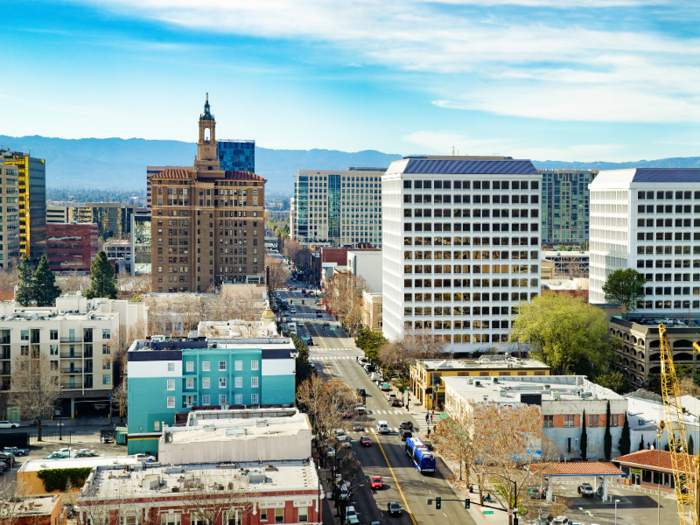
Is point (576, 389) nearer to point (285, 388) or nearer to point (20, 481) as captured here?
point (285, 388)

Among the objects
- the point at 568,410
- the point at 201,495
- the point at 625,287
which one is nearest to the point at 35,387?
the point at 201,495

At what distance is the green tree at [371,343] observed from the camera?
463 ft

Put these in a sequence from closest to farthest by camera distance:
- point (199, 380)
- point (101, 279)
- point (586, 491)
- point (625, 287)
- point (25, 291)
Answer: point (586, 491) → point (199, 380) → point (625, 287) → point (25, 291) → point (101, 279)

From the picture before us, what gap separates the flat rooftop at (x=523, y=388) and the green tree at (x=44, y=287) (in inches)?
4058

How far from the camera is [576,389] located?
98938 mm

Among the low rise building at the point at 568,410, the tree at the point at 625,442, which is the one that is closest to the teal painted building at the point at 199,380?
the low rise building at the point at 568,410

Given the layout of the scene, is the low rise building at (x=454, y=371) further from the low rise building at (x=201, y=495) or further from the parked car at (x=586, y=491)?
the low rise building at (x=201, y=495)

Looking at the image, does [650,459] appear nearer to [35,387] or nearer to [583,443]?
[583,443]

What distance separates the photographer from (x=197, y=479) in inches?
2469

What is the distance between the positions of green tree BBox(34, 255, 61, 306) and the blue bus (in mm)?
109111

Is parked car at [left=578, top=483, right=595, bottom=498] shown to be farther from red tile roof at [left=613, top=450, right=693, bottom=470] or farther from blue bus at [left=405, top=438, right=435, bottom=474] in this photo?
blue bus at [left=405, top=438, right=435, bottom=474]

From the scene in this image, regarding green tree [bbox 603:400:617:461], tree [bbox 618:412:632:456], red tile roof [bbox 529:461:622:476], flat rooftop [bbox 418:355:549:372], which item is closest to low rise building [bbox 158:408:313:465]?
red tile roof [bbox 529:461:622:476]

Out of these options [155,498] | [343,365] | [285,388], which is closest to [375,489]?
[285,388]

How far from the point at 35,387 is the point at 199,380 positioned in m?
27.7
